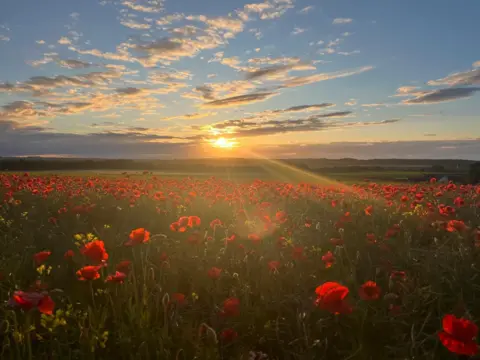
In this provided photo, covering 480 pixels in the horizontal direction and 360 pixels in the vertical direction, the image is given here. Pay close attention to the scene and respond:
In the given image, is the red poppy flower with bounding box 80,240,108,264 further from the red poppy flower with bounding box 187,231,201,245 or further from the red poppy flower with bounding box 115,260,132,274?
the red poppy flower with bounding box 187,231,201,245

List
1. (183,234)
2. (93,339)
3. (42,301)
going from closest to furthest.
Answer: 1. (42,301)
2. (93,339)
3. (183,234)

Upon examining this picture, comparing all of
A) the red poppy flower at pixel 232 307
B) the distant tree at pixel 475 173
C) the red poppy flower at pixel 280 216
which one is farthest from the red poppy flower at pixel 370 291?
the distant tree at pixel 475 173

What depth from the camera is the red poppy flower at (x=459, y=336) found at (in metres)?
1.78

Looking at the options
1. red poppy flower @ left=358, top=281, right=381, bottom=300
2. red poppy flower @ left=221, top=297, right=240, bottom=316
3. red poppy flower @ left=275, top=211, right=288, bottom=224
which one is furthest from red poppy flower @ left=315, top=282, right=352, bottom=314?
red poppy flower @ left=275, top=211, right=288, bottom=224

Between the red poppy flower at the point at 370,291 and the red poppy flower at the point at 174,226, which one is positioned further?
the red poppy flower at the point at 174,226

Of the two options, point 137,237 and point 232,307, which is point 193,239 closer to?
point 137,237

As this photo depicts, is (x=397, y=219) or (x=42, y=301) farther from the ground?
(x=42, y=301)

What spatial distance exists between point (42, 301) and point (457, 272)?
3.23 meters

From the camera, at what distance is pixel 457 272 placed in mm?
3521

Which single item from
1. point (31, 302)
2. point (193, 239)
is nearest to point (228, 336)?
point (31, 302)

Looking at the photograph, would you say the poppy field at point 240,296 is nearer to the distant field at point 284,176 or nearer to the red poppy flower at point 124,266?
the red poppy flower at point 124,266

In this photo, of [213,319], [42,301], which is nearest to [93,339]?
[42,301]

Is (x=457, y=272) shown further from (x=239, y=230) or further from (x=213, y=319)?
(x=239, y=230)

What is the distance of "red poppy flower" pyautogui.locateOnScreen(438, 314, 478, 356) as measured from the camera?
1.78m
